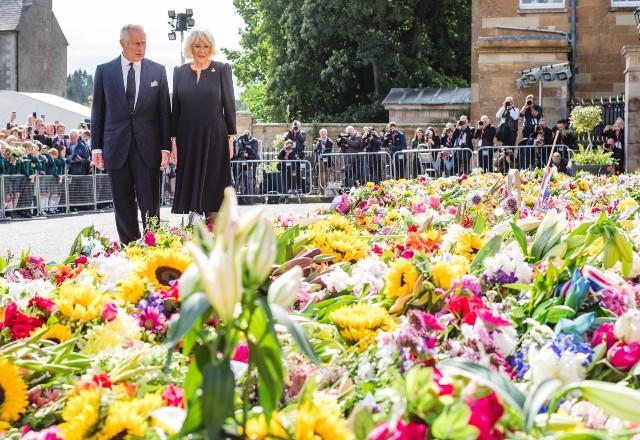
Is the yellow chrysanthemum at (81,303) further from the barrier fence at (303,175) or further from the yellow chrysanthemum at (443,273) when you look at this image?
the barrier fence at (303,175)

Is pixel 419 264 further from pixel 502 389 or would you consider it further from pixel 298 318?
pixel 502 389

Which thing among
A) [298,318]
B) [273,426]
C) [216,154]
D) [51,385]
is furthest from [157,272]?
[216,154]

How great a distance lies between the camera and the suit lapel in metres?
8.32

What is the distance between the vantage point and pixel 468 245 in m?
3.31

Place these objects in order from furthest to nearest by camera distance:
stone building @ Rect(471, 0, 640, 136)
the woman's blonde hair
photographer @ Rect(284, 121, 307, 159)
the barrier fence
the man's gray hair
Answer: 1. stone building @ Rect(471, 0, 640, 136)
2. photographer @ Rect(284, 121, 307, 159)
3. the barrier fence
4. the woman's blonde hair
5. the man's gray hair

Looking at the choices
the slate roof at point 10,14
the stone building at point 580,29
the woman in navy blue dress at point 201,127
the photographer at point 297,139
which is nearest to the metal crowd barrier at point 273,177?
the photographer at point 297,139

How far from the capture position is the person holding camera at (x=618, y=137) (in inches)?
969

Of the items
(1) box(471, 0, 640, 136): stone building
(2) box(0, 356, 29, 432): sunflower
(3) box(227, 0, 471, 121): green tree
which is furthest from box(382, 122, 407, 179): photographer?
(2) box(0, 356, 29, 432): sunflower

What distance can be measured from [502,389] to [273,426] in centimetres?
33

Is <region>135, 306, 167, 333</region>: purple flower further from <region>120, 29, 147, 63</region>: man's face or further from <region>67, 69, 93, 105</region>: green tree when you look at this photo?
<region>67, 69, 93, 105</region>: green tree

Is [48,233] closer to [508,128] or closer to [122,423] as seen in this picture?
[508,128]

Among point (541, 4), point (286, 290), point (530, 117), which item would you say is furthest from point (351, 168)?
point (286, 290)

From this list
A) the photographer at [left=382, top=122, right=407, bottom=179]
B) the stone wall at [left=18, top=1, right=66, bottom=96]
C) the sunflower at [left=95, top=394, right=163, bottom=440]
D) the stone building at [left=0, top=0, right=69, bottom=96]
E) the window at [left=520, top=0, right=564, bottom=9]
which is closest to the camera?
the sunflower at [left=95, top=394, right=163, bottom=440]

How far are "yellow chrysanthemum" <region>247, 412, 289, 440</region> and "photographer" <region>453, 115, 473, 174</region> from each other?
23794 millimetres
